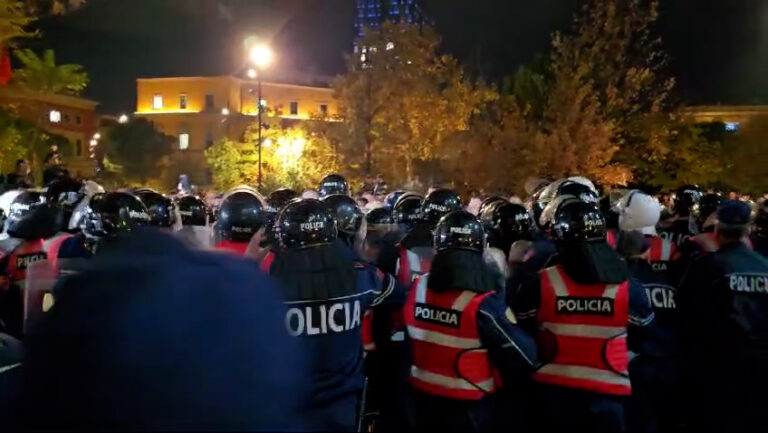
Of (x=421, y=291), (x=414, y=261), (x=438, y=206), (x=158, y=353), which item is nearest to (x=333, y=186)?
(x=438, y=206)

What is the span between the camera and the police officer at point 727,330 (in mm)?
6375

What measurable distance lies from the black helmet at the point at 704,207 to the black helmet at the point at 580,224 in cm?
388

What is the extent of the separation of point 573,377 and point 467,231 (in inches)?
45.1

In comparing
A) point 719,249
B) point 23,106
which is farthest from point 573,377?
point 23,106

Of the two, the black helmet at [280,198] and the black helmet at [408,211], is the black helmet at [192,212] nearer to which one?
the black helmet at [280,198]

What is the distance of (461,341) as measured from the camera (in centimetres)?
489

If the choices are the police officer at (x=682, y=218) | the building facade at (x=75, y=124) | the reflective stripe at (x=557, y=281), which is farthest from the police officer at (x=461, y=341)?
the building facade at (x=75, y=124)

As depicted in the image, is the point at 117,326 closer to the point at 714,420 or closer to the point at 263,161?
the point at 714,420

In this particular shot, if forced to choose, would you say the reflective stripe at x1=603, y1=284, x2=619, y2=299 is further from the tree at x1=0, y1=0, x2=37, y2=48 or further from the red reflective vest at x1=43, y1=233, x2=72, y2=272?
the tree at x1=0, y1=0, x2=37, y2=48

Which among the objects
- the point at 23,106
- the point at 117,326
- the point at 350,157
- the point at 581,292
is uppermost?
the point at 23,106

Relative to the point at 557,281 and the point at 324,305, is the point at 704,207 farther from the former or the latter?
the point at 324,305

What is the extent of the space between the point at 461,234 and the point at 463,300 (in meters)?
0.59

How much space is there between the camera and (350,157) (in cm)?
3525

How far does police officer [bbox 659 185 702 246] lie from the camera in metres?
9.38
